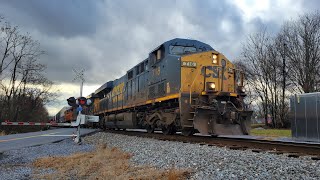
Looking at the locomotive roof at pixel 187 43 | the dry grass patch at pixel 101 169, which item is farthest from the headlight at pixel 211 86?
the dry grass patch at pixel 101 169

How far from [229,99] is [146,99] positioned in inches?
177

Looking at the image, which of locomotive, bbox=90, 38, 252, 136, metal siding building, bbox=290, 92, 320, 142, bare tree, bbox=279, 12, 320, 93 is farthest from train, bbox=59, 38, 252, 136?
bare tree, bbox=279, 12, 320, 93

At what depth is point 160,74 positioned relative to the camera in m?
13.1

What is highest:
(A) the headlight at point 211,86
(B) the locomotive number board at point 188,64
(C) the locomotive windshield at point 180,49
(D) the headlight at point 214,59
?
(C) the locomotive windshield at point 180,49

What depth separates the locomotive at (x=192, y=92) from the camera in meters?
10.8

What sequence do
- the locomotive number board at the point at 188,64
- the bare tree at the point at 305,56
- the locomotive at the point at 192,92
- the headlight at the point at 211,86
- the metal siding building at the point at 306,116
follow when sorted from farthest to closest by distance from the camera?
the bare tree at the point at 305,56 < the metal siding building at the point at 306,116 < the locomotive number board at the point at 188,64 < the headlight at the point at 211,86 < the locomotive at the point at 192,92

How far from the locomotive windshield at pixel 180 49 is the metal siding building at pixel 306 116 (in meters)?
5.43

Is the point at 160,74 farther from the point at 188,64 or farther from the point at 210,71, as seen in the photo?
the point at 210,71

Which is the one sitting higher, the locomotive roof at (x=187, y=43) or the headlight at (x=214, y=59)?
the locomotive roof at (x=187, y=43)

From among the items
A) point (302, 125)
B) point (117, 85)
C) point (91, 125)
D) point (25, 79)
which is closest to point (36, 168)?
point (302, 125)

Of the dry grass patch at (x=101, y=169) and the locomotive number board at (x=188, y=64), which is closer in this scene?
the dry grass patch at (x=101, y=169)

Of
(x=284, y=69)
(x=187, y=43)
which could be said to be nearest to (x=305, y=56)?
(x=284, y=69)

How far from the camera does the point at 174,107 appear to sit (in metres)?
12.1

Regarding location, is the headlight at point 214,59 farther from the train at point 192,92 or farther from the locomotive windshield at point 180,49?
the locomotive windshield at point 180,49
